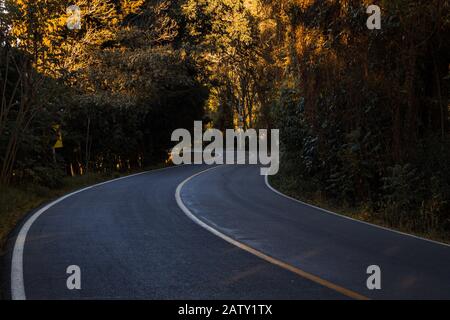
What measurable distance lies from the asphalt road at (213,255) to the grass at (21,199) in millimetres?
411

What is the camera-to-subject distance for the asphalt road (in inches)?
260

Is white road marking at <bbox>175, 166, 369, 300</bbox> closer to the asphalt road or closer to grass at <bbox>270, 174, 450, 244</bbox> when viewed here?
the asphalt road

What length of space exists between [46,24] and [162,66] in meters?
12.9

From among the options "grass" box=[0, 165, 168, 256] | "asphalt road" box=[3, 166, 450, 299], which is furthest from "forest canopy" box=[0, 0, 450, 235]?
"asphalt road" box=[3, 166, 450, 299]

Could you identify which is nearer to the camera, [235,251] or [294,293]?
[294,293]

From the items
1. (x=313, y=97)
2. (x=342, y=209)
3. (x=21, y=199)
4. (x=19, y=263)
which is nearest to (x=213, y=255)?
(x=19, y=263)

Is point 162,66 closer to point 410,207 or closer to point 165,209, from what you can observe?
point 165,209

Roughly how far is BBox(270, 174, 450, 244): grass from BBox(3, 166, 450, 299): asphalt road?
0.84m

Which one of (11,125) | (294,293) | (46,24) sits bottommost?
(294,293)

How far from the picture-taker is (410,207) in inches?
521

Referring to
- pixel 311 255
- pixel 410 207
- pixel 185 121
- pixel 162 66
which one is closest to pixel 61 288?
pixel 311 255

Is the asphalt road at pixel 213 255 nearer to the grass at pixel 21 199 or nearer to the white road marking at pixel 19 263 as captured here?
the white road marking at pixel 19 263

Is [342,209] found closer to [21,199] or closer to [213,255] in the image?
[213,255]

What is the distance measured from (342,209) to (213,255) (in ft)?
25.0
